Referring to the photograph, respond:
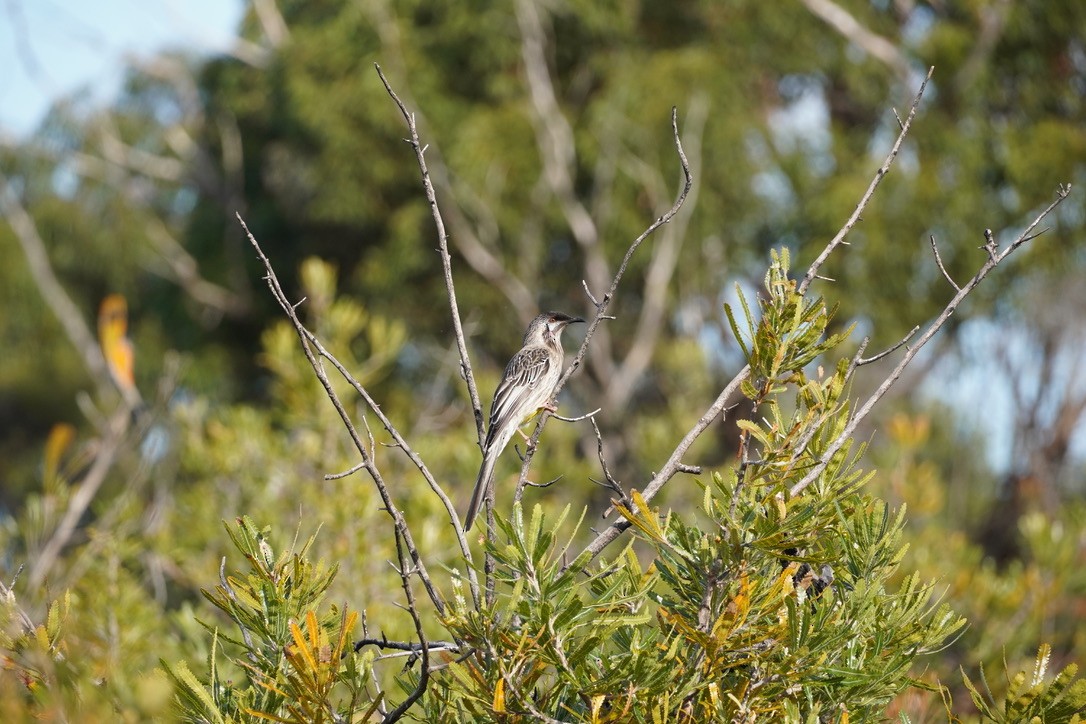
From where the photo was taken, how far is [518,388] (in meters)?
5.14

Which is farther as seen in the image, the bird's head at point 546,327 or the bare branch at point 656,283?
the bare branch at point 656,283

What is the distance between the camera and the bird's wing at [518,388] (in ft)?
16.4

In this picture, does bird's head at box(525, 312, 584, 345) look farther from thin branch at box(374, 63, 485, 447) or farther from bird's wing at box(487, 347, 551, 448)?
thin branch at box(374, 63, 485, 447)

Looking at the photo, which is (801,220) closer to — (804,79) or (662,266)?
(662,266)

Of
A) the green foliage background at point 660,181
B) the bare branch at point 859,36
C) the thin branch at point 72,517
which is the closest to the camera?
the thin branch at point 72,517

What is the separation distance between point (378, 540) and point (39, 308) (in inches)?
546

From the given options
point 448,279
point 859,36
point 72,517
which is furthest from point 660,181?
point 448,279

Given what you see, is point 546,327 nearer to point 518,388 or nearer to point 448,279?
point 518,388

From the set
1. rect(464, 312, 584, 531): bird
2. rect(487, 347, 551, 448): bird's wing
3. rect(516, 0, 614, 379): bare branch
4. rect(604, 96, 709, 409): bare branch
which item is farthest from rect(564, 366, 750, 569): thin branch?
rect(516, 0, 614, 379): bare branch

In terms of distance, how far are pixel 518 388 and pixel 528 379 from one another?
140 mm

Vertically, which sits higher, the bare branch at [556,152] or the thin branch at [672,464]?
the bare branch at [556,152]

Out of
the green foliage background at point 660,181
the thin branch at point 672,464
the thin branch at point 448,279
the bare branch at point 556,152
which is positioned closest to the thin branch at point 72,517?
the thin branch at point 448,279

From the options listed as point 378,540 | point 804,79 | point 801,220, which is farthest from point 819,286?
point 378,540

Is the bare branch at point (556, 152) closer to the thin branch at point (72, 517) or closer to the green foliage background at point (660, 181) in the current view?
the green foliage background at point (660, 181)
